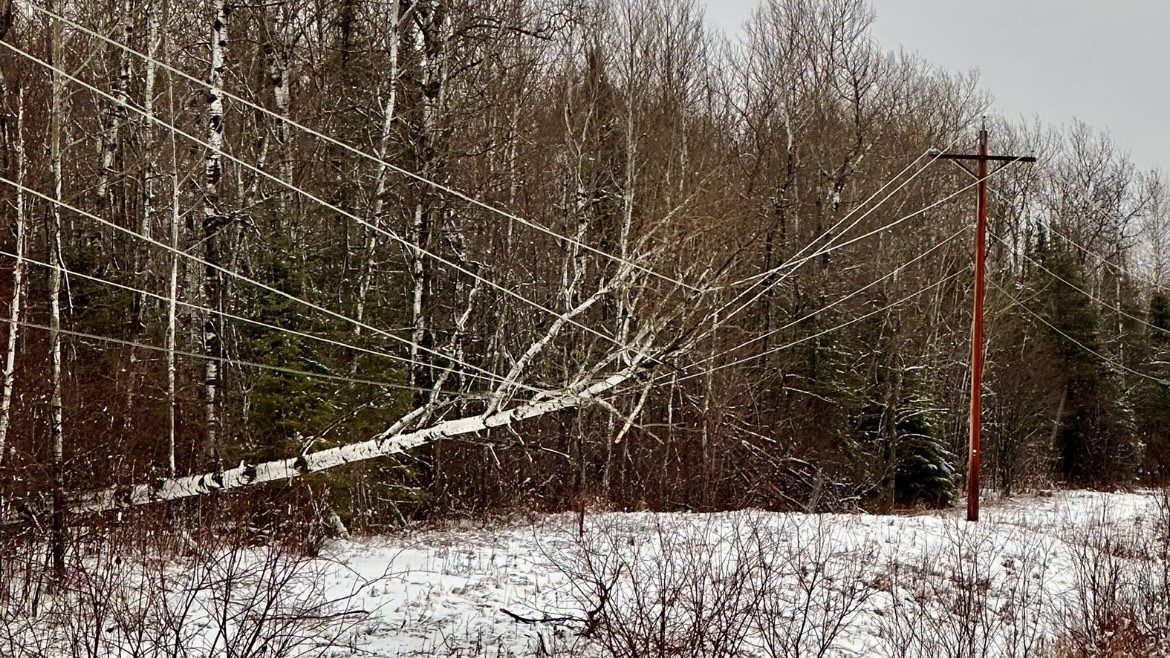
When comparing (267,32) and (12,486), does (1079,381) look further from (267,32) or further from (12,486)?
(12,486)

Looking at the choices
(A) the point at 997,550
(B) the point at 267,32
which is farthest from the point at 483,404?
(A) the point at 997,550

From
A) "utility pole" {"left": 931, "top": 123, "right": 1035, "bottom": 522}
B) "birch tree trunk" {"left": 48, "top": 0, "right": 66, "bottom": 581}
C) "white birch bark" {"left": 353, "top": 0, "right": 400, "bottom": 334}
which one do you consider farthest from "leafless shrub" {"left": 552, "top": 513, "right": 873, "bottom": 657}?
"white birch bark" {"left": 353, "top": 0, "right": 400, "bottom": 334}

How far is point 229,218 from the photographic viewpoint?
10.3 meters

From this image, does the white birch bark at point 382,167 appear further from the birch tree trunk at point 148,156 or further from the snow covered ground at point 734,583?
the snow covered ground at point 734,583

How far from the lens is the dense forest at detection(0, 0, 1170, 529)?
10.3 m

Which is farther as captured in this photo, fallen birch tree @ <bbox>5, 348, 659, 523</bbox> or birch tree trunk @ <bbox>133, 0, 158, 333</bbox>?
birch tree trunk @ <bbox>133, 0, 158, 333</bbox>

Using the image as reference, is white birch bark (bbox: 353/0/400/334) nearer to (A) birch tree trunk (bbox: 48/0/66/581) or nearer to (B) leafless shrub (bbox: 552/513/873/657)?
(A) birch tree trunk (bbox: 48/0/66/581)

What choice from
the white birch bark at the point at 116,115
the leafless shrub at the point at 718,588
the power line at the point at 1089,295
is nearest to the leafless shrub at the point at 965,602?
the leafless shrub at the point at 718,588

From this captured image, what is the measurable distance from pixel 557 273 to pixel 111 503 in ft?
39.1

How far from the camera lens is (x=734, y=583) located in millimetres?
5590

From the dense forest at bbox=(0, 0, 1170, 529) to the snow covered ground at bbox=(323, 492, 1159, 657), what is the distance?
65.1 inches

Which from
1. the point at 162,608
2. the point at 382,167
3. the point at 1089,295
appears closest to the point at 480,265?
the point at 382,167

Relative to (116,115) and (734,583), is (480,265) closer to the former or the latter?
(116,115)

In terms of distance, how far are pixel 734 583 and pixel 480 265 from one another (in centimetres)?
1032
